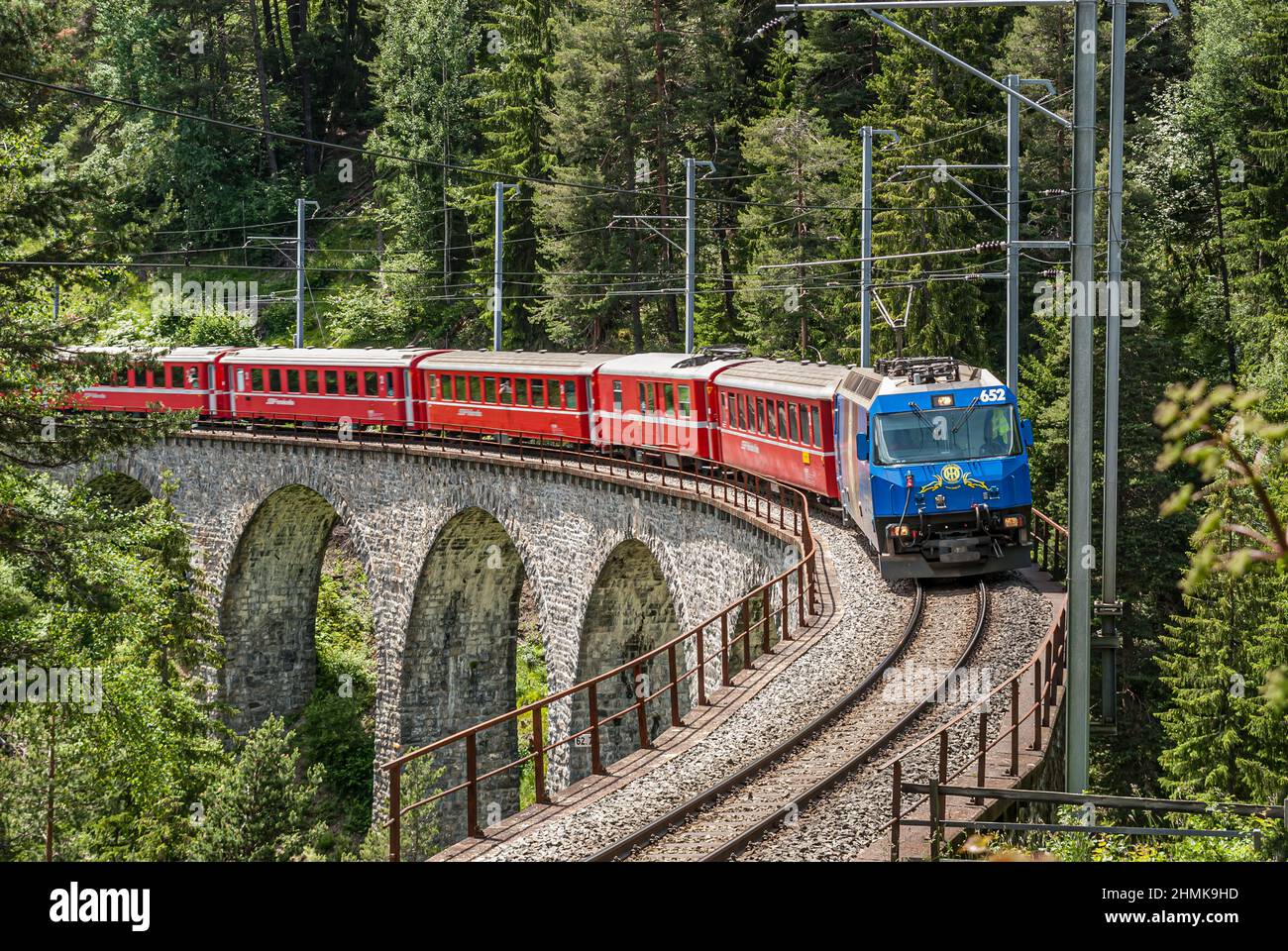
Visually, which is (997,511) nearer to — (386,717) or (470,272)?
(386,717)

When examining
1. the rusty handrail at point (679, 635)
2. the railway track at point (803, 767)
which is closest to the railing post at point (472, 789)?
the rusty handrail at point (679, 635)

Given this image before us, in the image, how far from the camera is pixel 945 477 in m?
19.7

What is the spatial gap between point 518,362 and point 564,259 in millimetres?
20875

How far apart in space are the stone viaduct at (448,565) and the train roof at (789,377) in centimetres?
231

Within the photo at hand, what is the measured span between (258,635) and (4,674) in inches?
1050

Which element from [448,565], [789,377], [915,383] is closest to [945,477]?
[915,383]

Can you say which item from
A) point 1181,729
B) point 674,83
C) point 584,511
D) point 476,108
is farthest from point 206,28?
point 1181,729

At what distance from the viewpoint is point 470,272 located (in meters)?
65.2

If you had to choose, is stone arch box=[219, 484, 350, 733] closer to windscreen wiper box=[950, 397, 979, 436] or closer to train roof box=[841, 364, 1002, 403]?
train roof box=[841, 364, 1002, 403]

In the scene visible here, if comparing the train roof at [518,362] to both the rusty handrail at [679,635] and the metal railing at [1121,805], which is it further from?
the metal railing at [1121,805]

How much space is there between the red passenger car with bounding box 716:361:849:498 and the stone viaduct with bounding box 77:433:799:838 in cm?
150

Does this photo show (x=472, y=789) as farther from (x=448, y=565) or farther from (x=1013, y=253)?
(x=448, y=565)

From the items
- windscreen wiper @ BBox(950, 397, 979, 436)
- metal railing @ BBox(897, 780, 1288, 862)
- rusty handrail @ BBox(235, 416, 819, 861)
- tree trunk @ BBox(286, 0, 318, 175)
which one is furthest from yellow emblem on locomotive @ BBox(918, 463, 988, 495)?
tree trunk @ BBox(286, 0, 318, 175)

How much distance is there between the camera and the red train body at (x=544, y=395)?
26.0 metres
